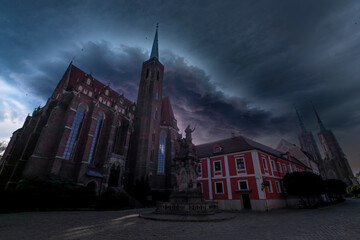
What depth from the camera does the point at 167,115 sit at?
4212 cm

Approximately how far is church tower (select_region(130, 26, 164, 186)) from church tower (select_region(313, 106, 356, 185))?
91.6 metres

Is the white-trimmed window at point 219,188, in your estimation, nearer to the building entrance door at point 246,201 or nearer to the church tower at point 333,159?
the building entrance door at point 246,201

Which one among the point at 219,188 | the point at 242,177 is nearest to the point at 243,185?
the point at 242,177

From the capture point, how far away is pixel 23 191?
1636 cm

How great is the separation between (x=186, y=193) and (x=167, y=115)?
29.4 m

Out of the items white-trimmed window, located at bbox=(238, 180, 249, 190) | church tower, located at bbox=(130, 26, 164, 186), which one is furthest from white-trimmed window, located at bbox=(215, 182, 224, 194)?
church tower, located at bbox=(130, 26, 164, 186)

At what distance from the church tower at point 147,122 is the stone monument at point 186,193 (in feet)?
52.7

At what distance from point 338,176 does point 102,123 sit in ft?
365

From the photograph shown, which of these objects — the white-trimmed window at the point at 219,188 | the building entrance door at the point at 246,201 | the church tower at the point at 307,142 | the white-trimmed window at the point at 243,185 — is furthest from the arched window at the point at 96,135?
the church tower at the point at 307,142

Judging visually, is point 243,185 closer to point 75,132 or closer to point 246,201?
point 246,201

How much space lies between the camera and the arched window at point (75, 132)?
2456 centimetres

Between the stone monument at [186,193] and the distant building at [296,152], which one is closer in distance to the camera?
the stone monument at [186,193]

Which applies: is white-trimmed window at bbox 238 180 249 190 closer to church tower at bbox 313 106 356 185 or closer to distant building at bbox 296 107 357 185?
distant building at bbox 296 107 357 185

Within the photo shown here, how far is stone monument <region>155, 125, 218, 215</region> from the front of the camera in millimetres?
12609
